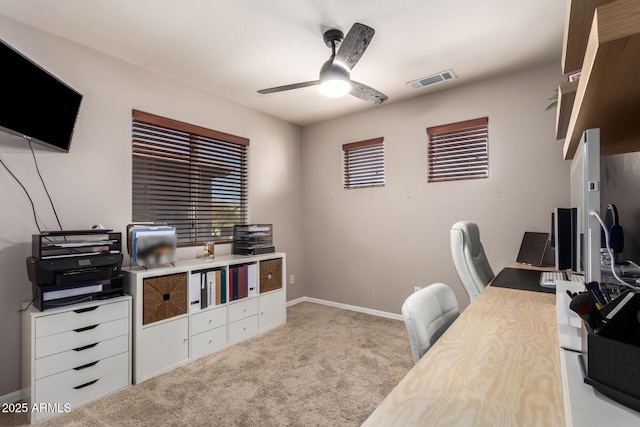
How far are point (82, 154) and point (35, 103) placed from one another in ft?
1.63

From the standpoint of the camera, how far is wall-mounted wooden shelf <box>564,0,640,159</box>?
0.51 m

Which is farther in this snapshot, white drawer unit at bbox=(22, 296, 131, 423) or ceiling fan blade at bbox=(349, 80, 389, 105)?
ceiling fan blade at bbox=(349, 80, 389, 105)

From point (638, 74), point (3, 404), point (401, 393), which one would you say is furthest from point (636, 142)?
point (3, 404)

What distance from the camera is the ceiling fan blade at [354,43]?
1.85 metres

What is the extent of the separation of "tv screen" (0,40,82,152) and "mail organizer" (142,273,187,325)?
1131mm

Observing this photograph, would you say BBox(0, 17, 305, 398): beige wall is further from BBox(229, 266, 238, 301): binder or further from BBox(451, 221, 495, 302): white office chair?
BBox(451, 221, 495, 302): white office chair

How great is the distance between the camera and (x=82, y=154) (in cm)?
238

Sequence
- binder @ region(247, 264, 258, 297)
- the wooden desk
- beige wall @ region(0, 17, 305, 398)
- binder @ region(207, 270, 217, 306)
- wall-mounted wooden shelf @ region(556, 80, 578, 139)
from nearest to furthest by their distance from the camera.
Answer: the wooden desk, wall-mounted wooden shelf @ region(556, 80, 578, 139), beige wall @ region(0, 17, 305, 398), binder @ region(207, 270, 217, 306), binder @ region(247, 264, 258, 297)

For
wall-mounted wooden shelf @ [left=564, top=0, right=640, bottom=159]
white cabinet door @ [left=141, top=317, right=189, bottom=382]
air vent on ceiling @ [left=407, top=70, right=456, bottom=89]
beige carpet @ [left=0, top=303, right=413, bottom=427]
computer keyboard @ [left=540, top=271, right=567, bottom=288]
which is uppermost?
air vent on ceiling @ [left=407, top=70, right=456, bottom=89]

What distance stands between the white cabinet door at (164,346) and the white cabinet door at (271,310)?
0.79m

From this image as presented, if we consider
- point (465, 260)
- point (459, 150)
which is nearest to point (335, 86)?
point (465, 260)

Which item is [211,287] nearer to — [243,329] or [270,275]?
[243,329]

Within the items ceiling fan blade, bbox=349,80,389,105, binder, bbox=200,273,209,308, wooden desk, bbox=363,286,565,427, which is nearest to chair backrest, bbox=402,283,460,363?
wooden desk, bbox=363,286,565,427

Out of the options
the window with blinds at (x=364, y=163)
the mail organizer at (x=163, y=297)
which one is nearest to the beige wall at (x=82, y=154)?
the mail organizer at (x=163, y=297)
